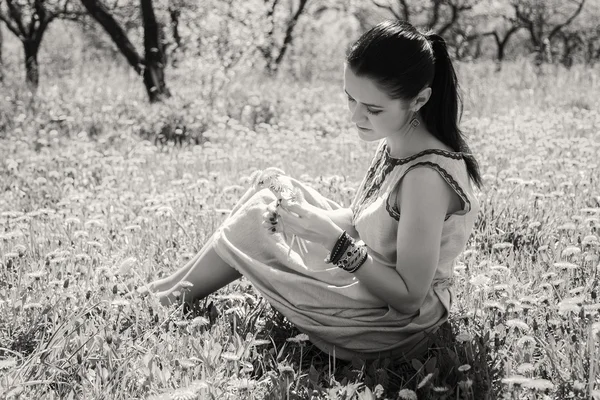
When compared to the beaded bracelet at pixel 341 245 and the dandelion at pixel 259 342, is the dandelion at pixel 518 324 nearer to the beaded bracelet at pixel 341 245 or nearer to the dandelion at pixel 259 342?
the beaded bracelet at pixel 341 245

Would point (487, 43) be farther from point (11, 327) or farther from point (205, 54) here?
point (11, 327)

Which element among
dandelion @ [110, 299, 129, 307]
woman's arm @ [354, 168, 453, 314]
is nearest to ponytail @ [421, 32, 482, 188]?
woman's arm @ [354, 168, 453, 314]

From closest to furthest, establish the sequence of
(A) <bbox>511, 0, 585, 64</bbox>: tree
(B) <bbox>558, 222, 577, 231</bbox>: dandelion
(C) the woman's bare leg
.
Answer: (C) the woman's bare leg < (B) <bbox>558, 222, 577, 231</bbox>: dandelion < (A) <bbox>511, 0, 585, 64</bbox>: tree

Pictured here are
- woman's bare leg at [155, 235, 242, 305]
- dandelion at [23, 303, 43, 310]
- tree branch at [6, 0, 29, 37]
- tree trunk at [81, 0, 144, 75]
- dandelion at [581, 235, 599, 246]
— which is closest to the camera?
dandelion at [23, 303, 43, 310]

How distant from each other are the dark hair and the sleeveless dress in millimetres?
174

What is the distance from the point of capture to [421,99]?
71.5 inches

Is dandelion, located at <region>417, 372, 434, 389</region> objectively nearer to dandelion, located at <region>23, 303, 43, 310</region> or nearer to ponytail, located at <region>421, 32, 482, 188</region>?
ponytail, located at <region>421, 32, 482, 188</region>

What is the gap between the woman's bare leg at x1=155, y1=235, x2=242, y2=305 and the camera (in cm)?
217

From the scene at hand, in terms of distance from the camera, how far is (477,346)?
1862 millimetres

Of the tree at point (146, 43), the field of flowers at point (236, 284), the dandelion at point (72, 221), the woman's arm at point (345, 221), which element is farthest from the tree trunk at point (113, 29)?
the woman's arm at point (345, 221)

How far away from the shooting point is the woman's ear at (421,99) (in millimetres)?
1795

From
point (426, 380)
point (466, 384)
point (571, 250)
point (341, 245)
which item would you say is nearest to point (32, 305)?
point (341, 245)

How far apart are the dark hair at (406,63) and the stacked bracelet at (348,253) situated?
42cm

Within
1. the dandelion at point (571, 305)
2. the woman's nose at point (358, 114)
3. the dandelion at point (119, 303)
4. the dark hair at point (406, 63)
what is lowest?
the dandelion at point (119, 303)
